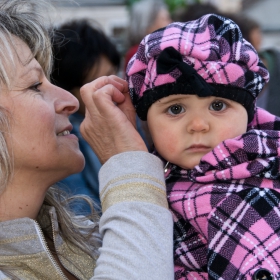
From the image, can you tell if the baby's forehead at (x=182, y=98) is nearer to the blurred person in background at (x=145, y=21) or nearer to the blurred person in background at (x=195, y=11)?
the blurred person in background at (x=195, y=11)

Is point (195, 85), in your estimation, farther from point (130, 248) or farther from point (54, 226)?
point (54, 226)

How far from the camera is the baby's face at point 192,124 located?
168 centimetres

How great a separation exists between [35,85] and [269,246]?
2.88 ft

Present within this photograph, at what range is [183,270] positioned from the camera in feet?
5.60

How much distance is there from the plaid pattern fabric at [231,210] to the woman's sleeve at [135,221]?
0.32ft

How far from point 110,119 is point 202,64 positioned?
0.33 m

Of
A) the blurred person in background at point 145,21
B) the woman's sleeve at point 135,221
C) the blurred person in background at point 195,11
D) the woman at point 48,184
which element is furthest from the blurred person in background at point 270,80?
the woman's sleeve at point 135,221

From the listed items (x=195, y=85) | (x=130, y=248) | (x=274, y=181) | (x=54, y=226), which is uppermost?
(x=195, y=85)

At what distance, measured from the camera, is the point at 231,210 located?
62.7 inches

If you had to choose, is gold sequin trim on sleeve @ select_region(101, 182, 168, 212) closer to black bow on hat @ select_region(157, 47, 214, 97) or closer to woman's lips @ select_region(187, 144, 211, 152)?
woman's lips @ select_region(187, 144, 211, 152)

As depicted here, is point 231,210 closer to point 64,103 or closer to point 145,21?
point 64,103

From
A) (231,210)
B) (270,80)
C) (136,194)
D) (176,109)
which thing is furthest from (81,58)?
(231,210)

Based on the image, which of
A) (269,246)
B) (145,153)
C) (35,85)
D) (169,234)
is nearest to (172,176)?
(145,153)

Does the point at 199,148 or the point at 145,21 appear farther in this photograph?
the point at 145,21
